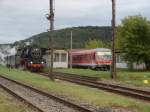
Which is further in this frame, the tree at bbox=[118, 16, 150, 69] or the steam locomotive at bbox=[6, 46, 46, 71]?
the tree at bbox=[118, 16, 150, 69]

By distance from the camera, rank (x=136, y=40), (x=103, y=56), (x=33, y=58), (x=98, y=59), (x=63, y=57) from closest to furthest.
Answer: (x=33, y=58)
(x=136, y=40)
(x=98, y=59)
(x=103, y=56)
(x=63, y=57)

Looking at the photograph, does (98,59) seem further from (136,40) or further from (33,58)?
(33,58)

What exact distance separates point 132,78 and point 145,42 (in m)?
26.0

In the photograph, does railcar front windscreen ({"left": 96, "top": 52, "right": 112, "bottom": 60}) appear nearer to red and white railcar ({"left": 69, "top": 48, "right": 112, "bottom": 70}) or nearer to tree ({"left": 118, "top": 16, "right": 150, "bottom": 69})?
red and white railcar ({"left": 69, "top": 48, "right": 112, "bottom": 70})

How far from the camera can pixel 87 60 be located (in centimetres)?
6962

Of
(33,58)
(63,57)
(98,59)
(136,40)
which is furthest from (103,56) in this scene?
(63,57)

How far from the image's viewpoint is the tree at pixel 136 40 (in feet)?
205

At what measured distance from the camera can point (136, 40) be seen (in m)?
63.6

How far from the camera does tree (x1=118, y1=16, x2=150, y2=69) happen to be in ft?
205

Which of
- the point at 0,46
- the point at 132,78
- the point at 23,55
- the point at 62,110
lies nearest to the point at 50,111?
the point at 62,110

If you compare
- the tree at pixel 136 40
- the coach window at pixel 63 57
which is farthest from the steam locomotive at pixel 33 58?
the coach window at pixel 63 57

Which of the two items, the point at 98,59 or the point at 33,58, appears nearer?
the point at 33,58

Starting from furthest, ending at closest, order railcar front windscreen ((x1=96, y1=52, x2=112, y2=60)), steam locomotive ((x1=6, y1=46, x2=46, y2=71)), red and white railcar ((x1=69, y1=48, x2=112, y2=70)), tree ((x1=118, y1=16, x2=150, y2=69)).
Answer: railcar front windscreen ((x1=96, y1=52, x2=112, y2=60))
red and white railcar ((x1=69, y1=48, x2=112, y2=70))
tree ((x1=118, y1=16, x2=150, y2=69))
steam locomotive ((x1=6, y1=46, x2=46, y2=71))

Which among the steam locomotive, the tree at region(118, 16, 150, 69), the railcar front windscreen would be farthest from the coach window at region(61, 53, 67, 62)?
the steam locomotive
